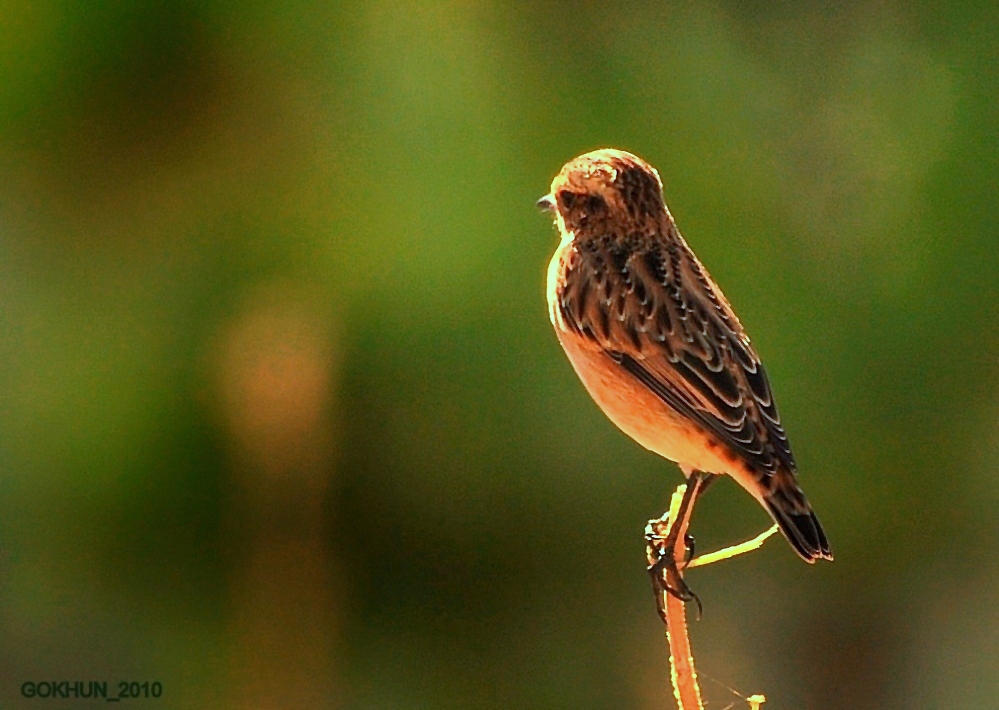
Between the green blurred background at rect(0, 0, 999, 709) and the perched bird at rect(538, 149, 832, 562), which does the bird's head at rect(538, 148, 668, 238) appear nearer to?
the perched bird at rect(538, 149, 832, 562)

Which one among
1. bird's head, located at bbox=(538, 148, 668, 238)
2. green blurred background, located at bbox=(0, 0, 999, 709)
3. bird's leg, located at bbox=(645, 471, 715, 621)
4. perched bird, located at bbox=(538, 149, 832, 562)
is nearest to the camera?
bird's leg, located at bbox=(645, 471, 715, 621)

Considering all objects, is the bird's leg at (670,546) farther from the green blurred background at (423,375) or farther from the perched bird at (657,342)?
the green blurred background at (423,375)

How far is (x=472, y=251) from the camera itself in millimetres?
7863

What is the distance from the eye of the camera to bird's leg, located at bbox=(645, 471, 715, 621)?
4.06m

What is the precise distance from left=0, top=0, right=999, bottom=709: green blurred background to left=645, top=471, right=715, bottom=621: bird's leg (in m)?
3.16

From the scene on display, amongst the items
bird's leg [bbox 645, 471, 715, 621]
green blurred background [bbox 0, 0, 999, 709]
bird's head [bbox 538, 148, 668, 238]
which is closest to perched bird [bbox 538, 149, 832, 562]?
bird's head [bbox 538, 148, 668, 238]

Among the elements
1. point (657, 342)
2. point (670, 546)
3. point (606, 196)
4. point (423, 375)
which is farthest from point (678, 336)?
point (423, 375)

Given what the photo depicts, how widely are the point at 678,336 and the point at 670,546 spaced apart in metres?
→ 0.85

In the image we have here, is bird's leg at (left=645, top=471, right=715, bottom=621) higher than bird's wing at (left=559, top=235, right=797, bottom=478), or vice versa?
bird's wing at (left=559, top=235, right=797, bottom=478)

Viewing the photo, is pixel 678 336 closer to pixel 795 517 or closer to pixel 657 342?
pixel 657 342

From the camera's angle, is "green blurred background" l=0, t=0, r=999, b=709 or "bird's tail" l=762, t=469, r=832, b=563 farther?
"green blurred background" l=0, t=0, r=999, b=709

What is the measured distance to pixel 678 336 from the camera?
4.90m

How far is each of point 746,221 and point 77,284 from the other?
3659 millimetres

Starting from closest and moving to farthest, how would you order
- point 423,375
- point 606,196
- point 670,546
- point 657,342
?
point 670,546
point 657,342
point 606,196
point 423,375
